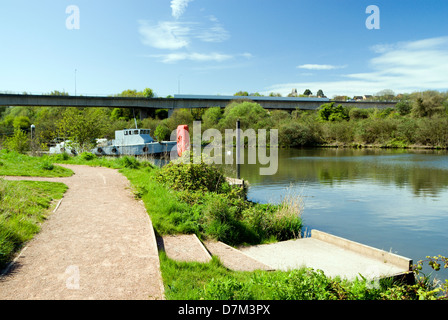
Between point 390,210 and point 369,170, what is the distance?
14.7m

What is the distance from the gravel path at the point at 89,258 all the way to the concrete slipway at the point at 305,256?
860 millimetres

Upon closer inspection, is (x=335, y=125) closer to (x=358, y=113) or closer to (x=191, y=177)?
(x=358, y=113)

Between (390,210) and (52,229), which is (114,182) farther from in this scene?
(390,210)

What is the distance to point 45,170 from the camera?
15359 mm

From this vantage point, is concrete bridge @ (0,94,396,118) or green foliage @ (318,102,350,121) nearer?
concrete bridge @ (0,94,396,118)

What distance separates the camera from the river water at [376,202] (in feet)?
36.0

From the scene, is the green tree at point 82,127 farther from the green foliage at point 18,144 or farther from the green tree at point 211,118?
the green tree at point 211,118

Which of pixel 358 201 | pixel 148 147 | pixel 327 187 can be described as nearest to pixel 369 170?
pixel 327 187

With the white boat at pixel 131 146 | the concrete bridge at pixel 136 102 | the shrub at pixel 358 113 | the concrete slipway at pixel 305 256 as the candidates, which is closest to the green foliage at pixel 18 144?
the white boat at pixel 131 146

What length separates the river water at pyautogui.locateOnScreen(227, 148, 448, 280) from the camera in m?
11.0

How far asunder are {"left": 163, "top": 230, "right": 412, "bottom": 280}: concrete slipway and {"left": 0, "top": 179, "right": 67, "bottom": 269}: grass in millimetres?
2774

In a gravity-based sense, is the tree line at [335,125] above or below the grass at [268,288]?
above

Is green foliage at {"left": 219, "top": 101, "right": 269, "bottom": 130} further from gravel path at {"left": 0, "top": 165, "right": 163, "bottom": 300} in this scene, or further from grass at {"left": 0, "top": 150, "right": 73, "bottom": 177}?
gravel path at {"left": 0, "top": 165, "right": 163, "bottom": 300}

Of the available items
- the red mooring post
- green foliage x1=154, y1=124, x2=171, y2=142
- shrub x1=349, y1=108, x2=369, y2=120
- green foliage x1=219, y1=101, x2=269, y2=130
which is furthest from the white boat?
shrub x1=349, y1=108, x2=369, y2=120
